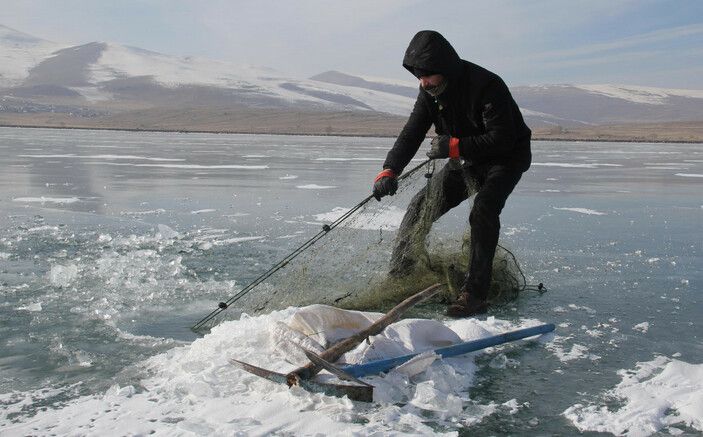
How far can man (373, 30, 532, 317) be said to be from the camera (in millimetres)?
4340

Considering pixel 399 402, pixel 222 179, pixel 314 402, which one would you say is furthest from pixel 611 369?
pixel 222 179

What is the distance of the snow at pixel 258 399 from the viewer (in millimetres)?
2627

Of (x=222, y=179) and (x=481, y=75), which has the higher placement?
(x=481, y=75)

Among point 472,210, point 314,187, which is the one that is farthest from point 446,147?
point 314,187

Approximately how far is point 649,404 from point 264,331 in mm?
1850

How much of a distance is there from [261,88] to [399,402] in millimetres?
170414

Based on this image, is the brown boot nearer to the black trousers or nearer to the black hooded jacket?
the black trousers

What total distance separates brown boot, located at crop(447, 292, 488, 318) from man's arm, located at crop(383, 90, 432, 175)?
0.99 metres

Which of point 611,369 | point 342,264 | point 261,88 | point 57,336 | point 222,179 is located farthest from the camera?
point 261,88

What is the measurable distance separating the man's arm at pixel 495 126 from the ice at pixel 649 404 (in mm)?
1645

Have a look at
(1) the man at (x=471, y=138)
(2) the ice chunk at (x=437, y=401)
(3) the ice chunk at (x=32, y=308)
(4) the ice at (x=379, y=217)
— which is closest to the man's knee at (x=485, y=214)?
(1) the man at (x=471, y=138)

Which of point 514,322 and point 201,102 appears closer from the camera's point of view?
point 514,322

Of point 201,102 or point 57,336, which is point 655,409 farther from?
point 201,102

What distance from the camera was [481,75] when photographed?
439 cm
